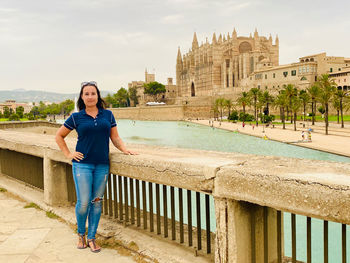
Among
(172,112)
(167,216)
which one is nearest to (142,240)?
(167,216)

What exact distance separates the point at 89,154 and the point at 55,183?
1802mm

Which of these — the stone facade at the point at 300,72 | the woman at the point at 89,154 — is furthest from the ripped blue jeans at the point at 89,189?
the stone facade at the point at 300,72

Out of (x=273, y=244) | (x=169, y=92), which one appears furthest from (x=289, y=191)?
(x=169, y=92)

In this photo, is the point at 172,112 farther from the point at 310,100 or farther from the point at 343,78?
the point at 343,78

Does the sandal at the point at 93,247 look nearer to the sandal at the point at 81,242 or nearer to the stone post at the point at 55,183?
the sandal at the point at 81,242

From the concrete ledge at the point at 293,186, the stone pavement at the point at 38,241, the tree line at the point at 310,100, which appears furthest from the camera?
the tree line at the point at 310,100

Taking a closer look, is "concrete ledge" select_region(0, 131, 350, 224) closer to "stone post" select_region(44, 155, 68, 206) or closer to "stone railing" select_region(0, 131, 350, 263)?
"stone railing" select_region(0, 131, 350, 263)

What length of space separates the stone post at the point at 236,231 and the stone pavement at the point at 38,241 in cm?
106

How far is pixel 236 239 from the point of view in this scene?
107 inches

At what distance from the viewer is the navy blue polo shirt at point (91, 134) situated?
3408 mm

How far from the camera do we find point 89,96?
3521 mm

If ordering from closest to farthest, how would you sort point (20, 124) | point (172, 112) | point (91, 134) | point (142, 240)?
point (91, 134) < point (142, 240) < point (20, 124) < point (172, 112)

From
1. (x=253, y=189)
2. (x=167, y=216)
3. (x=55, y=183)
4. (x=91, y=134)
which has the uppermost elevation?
(x=91, y=134)

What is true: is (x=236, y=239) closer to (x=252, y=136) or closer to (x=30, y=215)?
(x=30, y=215)
